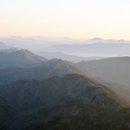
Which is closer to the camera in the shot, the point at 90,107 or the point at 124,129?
the point at 124,129

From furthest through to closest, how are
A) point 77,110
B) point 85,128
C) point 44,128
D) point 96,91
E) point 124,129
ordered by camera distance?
point 96,91 < point 77,110 < point 44,128 < point 85,128 < point 124,129

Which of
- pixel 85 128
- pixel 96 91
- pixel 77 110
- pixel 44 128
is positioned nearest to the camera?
pixel 85 128

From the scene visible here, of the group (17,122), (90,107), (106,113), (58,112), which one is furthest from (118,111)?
(17,122)

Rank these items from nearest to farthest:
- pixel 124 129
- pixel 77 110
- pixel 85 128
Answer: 1. pixel 124 129
2. pixel 85 128
3. pixel 77 110

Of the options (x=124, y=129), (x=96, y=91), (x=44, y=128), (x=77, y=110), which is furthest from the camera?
(x=96, y=91)

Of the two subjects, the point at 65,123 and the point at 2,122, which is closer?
the point at 65,123

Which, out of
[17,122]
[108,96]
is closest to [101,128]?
[108,96]

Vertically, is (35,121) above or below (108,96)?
below

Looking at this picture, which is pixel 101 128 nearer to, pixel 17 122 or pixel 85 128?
pixel 85 128

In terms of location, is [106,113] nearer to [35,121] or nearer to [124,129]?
[124,129]
